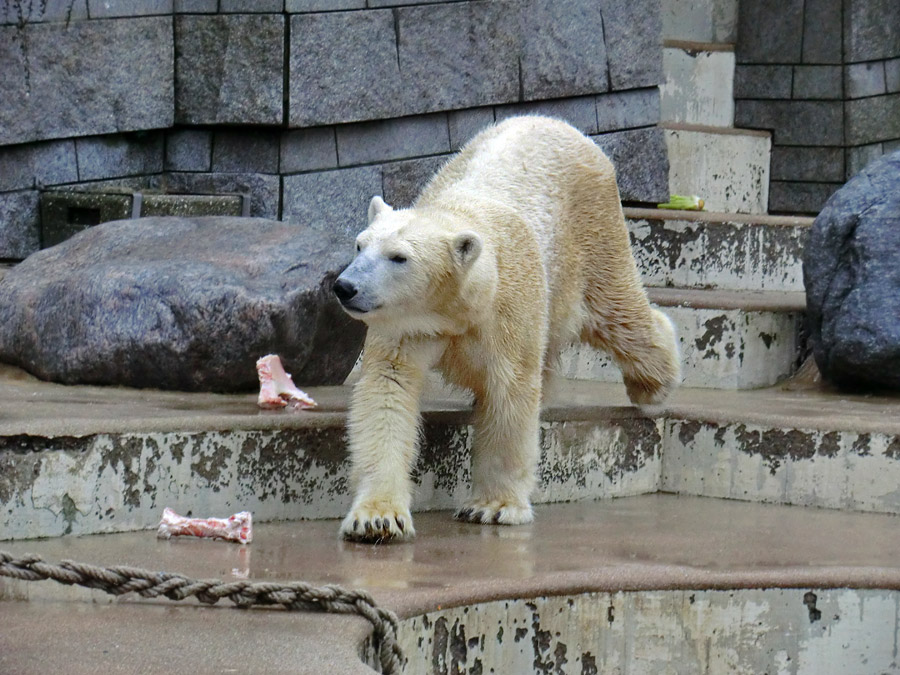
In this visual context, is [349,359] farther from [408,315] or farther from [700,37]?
[700,37]

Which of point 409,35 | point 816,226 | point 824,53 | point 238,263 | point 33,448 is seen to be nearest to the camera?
point 33,448

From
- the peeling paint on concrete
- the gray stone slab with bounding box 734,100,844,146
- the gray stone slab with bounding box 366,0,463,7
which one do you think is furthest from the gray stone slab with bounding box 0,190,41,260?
the gray stone slab with bounding box 734,100,844,146

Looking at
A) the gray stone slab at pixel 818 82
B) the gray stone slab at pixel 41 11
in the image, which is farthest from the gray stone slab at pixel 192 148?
the gray stone slab at pixel 818 82

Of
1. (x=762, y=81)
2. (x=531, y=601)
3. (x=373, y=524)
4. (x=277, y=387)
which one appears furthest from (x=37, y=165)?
(x=762, y=81)

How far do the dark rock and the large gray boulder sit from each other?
2.10 metres

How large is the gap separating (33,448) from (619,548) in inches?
63.1

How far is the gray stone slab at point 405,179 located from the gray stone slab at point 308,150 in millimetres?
276

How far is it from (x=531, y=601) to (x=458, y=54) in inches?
153

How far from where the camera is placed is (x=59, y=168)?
20.2 feet

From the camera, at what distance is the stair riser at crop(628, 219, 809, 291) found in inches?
275

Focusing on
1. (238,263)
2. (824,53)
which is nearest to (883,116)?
(824,53)

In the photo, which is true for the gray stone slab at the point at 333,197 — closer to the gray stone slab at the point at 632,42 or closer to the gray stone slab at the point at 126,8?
the gray stone slab at the point at 126,8

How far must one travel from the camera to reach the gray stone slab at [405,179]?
6574 millimetres

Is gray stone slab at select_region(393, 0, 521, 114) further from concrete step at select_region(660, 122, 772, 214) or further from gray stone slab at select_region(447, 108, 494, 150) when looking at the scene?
concrete step at select_region(660, 122, 772, 214)
